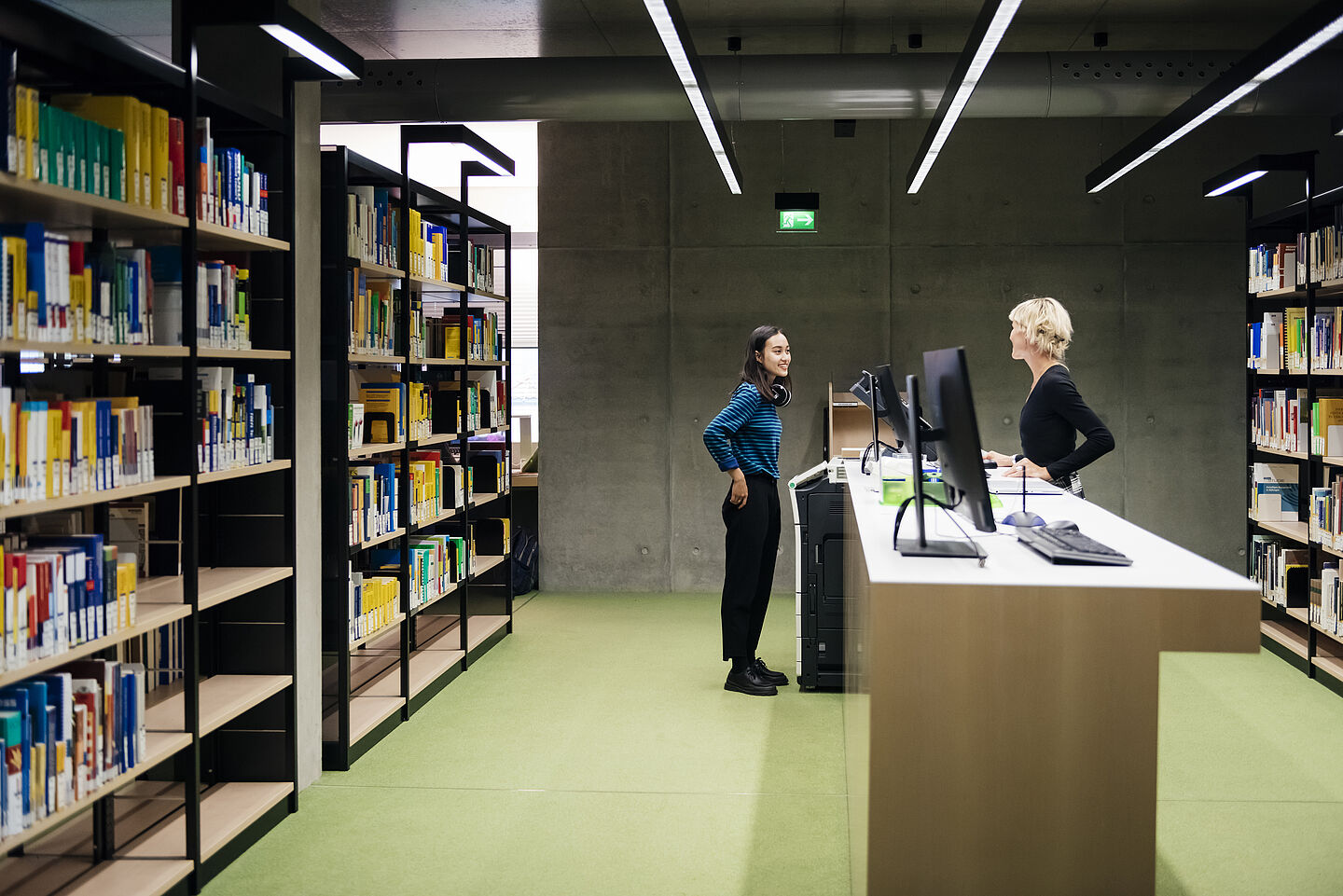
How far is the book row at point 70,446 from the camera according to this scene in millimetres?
2381

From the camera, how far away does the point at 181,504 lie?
3.13 meters

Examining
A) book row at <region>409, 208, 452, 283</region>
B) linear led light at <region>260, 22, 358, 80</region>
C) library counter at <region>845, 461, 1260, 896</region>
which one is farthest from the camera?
book row at <region>409, 208, 452, 283</region>

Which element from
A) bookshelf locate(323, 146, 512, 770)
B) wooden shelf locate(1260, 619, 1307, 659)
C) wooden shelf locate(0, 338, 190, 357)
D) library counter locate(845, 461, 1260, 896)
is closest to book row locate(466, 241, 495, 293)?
bookshelf locate(323, 146, 512, 770)

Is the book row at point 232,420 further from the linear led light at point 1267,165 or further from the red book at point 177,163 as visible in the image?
the linear led light at point 1267,165

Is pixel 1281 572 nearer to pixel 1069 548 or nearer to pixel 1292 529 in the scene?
pixel 1292 529

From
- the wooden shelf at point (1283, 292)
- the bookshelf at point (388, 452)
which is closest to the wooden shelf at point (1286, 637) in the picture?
the wooden shelf at point (1283, 292)

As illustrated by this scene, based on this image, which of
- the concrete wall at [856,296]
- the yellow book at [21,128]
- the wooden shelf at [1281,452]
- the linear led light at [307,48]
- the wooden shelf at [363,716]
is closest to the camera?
the yellow book at [21,128]

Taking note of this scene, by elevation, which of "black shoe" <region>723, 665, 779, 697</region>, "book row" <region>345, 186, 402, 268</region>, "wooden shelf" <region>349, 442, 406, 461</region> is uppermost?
"book row" <region>345, 186, 402, 268</region>

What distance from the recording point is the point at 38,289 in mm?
2459

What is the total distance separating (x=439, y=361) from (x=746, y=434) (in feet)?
5.19

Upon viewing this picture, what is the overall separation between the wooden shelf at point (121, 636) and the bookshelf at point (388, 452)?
0.96 m

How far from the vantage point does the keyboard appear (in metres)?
2.40

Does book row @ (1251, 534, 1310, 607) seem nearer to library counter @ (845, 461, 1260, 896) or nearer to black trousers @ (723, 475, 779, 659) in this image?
black trousers @ (723, 475, 779, 659)

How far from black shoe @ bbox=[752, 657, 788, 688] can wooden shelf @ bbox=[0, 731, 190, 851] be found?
2914 mm
